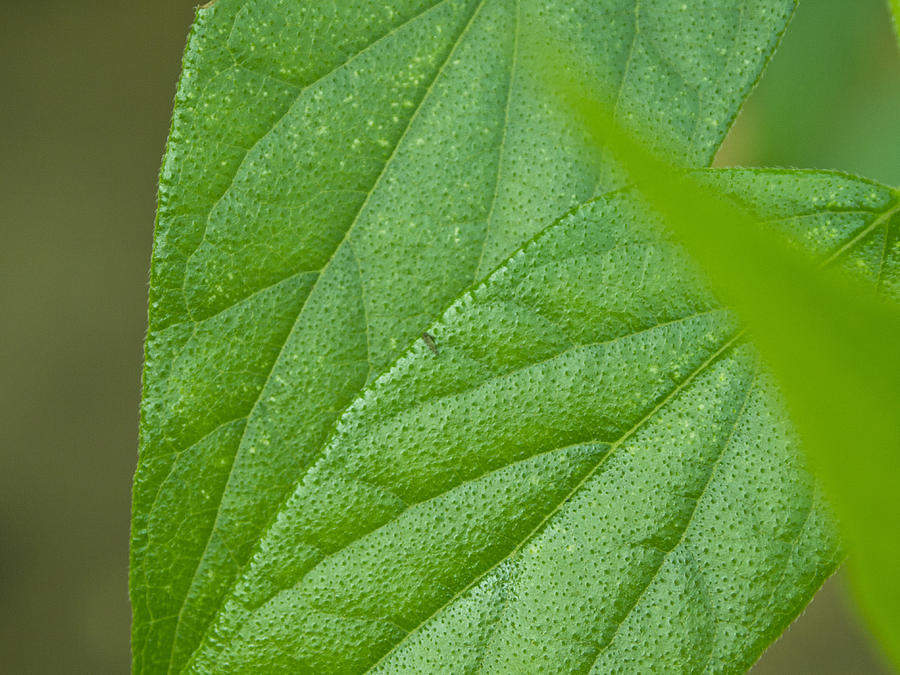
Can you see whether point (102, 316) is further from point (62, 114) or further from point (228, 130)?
point (228, 130)

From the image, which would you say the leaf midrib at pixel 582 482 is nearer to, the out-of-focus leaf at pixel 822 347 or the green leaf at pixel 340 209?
the green leaf at pixel 340 209

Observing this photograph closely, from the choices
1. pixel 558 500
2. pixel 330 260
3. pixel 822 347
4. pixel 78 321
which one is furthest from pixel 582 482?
pixel 78 321

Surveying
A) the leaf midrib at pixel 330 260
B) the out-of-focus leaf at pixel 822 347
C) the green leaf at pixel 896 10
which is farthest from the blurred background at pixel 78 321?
the out-of-focus leaf at pixel 822 347

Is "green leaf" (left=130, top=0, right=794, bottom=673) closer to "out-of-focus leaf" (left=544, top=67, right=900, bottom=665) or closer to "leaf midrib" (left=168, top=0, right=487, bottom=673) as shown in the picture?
"leaf midrib" (left=168, top=0, right=487, bottom=673)

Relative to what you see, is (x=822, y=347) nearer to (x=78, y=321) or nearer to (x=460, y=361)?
(x=460, y=361)

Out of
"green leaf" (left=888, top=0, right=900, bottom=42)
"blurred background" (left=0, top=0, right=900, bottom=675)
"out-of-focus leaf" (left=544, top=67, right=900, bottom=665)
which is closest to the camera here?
"out-of-focus leaf" (left=544, top=67, right=900, bottom=665)

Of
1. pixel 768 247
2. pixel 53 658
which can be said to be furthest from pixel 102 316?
pixel 768 247

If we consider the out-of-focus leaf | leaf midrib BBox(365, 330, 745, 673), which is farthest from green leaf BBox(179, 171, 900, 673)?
the out-of-focus leaf
